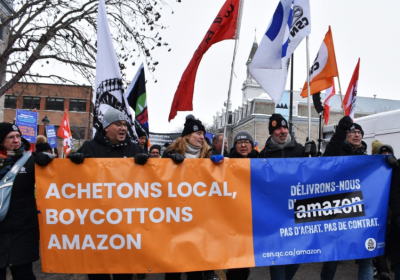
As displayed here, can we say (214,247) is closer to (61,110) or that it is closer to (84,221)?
(84,221)

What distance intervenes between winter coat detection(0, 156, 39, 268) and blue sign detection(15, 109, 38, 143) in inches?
381

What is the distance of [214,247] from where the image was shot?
331cm

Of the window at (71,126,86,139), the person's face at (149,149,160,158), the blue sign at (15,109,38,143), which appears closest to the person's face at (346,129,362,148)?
the person's face at (149,149,160,158)

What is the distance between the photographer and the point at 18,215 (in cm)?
315

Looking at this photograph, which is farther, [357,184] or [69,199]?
[357,184]

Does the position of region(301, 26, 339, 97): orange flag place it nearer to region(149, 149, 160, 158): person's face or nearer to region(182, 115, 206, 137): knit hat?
region(182, 115, 206, 137): knit hat

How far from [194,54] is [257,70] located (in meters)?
0.92

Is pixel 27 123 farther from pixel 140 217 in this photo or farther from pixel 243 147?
pixel 140 217

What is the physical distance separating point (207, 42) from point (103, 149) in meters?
2.08

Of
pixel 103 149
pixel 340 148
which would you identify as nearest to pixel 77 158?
pixel 103 149

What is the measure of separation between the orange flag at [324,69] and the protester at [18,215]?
4.66 meters

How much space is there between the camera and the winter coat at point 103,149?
3.39m

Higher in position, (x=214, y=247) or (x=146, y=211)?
(x=146, y=211)

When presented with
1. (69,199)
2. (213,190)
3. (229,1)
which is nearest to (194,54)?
(229,1)
